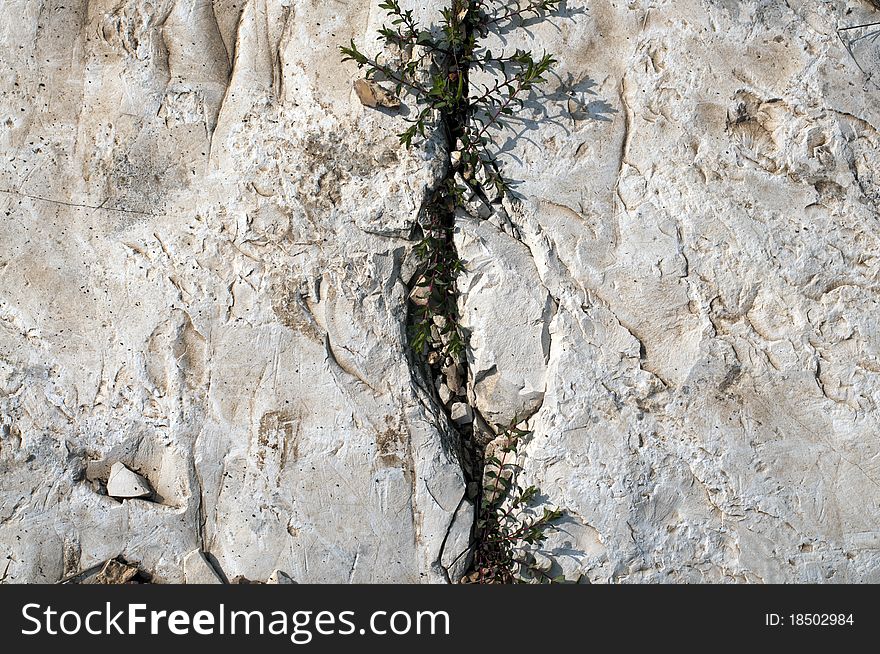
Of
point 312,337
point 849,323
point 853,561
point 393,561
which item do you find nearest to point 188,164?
point 312,337

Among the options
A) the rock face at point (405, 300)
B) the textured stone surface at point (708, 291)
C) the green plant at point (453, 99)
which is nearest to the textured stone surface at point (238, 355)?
the rock face at point (405, 300)

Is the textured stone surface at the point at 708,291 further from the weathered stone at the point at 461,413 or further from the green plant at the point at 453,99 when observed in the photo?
the weathered stone at the point at 461,413

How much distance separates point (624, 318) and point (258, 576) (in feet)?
6.34

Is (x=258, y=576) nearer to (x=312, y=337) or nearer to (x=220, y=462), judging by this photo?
(x=220, y=462)

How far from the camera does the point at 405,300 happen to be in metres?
2.94

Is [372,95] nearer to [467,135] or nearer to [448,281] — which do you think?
[467,135]

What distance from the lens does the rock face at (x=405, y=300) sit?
284cm

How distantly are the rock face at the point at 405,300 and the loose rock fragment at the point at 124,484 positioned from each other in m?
0.06

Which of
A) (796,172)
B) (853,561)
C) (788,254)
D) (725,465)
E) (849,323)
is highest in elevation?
(796,172)

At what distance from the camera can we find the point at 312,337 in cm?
288

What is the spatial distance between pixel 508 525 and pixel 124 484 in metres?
1.66

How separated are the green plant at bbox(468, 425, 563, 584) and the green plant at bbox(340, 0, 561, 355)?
549 mm

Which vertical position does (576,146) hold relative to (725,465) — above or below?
above

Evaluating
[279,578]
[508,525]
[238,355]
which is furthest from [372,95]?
[279,578]
